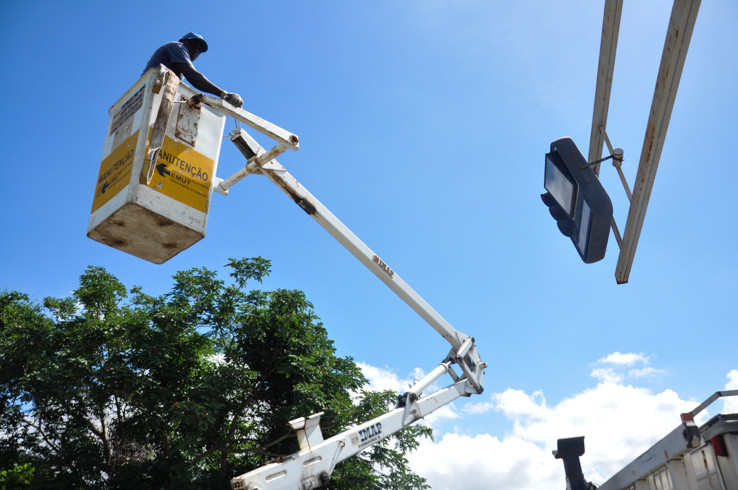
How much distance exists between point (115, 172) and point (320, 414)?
15.7ft

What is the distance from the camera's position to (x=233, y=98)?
5.26m

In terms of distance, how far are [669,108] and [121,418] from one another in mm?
16692

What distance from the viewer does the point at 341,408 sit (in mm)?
14367

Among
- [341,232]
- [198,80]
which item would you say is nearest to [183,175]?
[198,80]

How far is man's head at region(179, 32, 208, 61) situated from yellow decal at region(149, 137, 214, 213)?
1312 mm

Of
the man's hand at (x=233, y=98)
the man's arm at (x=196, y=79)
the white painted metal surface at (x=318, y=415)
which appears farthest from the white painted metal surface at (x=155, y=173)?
the white painted metal surface at (x=318, y=415)

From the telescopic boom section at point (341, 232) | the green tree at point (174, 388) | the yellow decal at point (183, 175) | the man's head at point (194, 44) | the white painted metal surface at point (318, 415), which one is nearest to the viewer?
the yellow decal at point (183, 175)

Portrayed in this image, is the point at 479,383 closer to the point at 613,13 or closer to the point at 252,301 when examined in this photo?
the point at 252,301

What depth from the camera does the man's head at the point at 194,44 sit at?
504cm

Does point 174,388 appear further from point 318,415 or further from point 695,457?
point 695,457

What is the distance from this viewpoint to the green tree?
1387cm

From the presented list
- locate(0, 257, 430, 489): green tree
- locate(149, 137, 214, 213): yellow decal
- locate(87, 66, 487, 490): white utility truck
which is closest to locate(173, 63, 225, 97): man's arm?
locate(87, 66, 487, 490): white utility truck

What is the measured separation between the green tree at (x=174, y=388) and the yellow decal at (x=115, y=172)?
9947mm

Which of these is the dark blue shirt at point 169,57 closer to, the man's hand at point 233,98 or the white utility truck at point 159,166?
the white utility truck at point 159,166
